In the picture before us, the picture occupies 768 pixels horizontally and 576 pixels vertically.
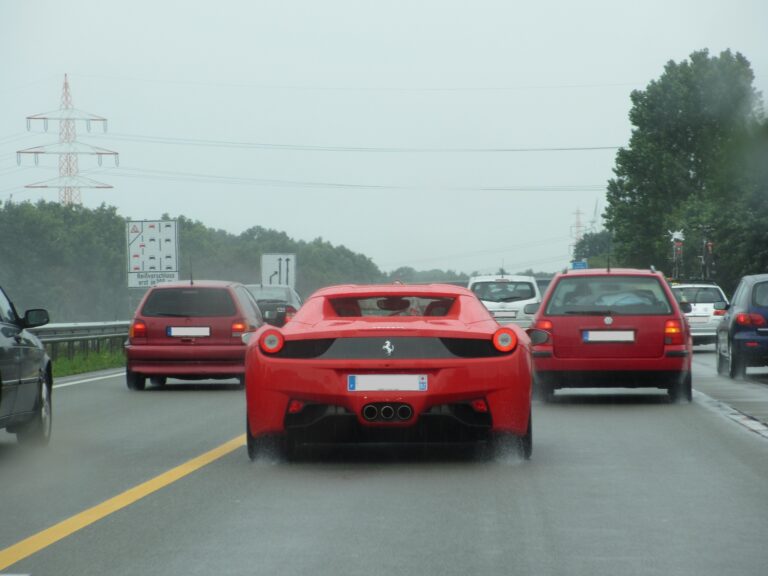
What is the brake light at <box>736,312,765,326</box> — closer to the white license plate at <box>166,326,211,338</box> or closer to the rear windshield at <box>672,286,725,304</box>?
the white license plate at <box>166,326,211,338</box>

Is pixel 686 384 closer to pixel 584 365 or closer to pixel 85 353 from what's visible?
pixel 584 365

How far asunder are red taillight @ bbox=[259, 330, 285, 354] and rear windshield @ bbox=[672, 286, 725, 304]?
2599 centimetres

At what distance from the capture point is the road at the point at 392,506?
267 inches

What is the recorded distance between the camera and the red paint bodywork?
33.2 ft

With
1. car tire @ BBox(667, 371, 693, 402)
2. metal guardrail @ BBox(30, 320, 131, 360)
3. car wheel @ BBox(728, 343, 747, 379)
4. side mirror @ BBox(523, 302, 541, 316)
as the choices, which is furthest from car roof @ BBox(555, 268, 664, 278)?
metal guardrail @ BBox(30, 320, 131, 360)

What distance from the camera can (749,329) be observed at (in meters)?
22.2

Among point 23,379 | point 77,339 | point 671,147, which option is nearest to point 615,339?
point 23,379

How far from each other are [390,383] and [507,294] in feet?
77.5

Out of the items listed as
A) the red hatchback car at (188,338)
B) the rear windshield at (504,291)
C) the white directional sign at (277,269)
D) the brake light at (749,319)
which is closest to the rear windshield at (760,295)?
the brake light at (749,319)

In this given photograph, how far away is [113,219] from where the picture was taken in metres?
146

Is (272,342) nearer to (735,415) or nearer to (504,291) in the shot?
(735,415)

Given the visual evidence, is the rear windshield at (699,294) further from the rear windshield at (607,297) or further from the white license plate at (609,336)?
the white license plate at (609,336)

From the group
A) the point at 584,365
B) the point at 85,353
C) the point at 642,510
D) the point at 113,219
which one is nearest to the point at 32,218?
the point at 113,219

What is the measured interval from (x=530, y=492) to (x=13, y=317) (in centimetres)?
504
